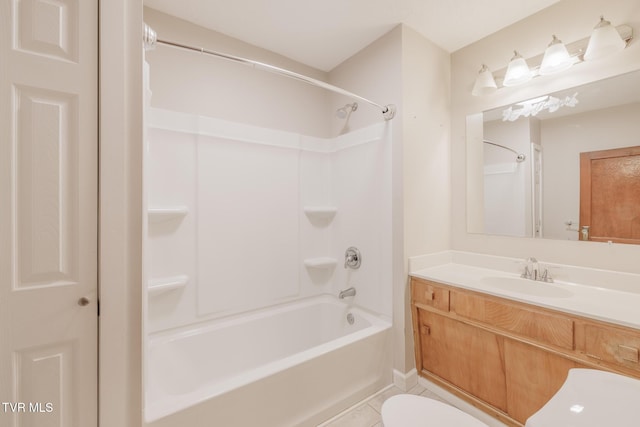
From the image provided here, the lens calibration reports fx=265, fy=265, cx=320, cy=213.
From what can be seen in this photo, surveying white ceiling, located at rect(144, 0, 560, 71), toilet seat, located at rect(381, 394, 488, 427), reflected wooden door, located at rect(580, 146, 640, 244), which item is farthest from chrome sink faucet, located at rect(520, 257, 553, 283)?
white ceiling, located at rect(144, 0, 560, 71)

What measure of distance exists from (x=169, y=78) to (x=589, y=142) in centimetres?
277

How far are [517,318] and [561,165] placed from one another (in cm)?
107

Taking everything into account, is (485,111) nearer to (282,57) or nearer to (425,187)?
(425,187)

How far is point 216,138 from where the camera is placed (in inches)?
78.4

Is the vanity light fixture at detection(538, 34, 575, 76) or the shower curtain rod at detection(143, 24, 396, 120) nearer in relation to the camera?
the shower curtain rod at detection(143, 24, 396, 120)

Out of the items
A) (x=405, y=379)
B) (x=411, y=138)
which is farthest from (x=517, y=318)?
(x=411, y=138)

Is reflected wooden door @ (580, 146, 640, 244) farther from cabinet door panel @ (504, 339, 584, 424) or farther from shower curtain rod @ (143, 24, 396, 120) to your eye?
shower curtain rod @ (143, 24, 396, 120)

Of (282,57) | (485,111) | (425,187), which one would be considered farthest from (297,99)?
(485,111)

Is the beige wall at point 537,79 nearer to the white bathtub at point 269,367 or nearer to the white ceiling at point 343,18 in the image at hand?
the white ceiling at point 343,18

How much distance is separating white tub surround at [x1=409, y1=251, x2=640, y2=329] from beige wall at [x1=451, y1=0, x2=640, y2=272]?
0.23ft

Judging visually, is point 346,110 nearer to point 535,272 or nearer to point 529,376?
point 535,272

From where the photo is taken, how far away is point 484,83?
195 cm

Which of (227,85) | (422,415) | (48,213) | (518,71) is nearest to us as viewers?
(48,213)

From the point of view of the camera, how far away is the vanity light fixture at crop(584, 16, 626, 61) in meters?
1.43
